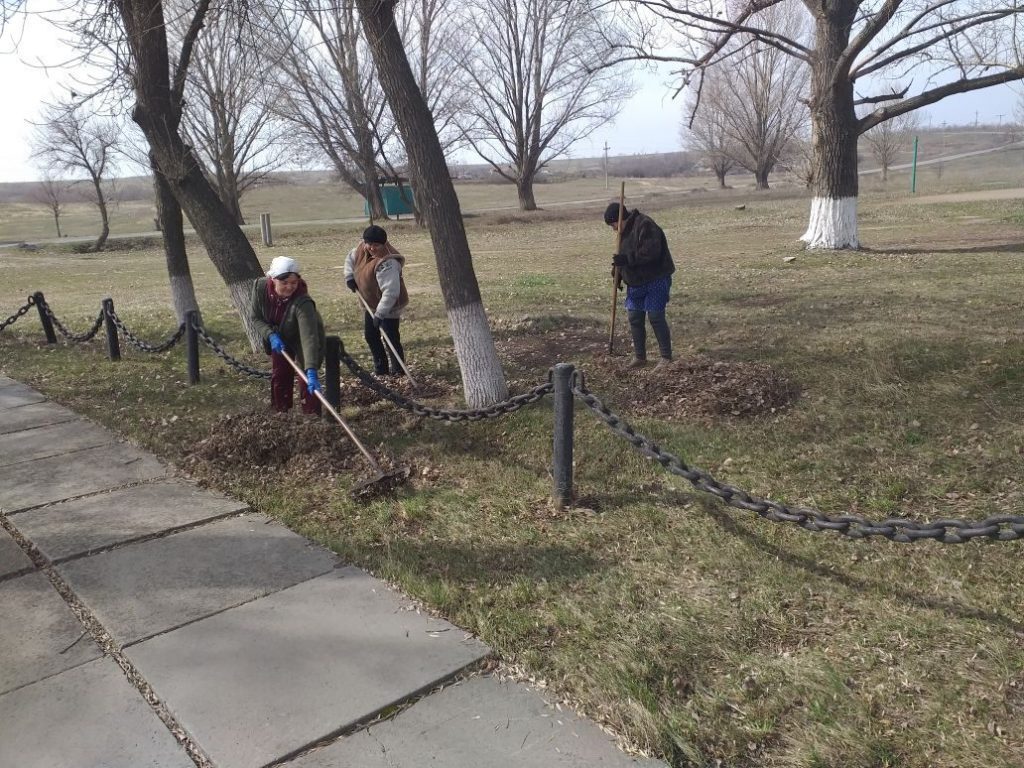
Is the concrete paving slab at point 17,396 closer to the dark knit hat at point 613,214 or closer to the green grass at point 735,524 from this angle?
the green grass at point 735,524

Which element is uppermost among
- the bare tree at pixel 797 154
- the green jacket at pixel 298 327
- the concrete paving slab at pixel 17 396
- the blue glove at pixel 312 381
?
the bare tree at pixel 797 154

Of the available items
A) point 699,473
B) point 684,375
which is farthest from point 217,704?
point 684,375

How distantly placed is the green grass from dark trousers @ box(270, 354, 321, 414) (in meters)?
0.46

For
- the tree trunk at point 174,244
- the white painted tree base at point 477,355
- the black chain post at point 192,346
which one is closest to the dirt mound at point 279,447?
the white painted tree base at point 477,355

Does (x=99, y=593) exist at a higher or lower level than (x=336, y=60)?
lower

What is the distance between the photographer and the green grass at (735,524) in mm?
2895

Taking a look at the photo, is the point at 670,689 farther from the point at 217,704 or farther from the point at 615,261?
the point at 615,261

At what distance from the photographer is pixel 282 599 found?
12.5ft

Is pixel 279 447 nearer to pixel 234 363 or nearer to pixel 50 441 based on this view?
pixel 234 363

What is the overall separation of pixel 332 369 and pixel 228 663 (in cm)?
303

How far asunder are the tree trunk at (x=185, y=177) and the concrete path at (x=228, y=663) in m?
4.37

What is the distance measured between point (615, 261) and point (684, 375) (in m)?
1.25

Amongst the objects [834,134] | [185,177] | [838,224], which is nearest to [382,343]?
→ [185,177]

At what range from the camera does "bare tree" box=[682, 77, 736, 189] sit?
47594mm
